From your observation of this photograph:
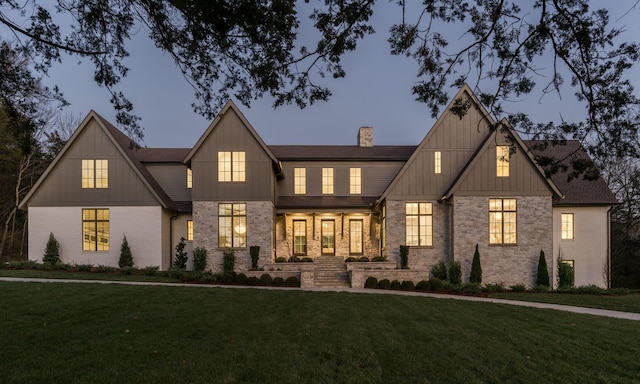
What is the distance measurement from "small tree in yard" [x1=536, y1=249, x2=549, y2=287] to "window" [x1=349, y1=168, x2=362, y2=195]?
9.74 m

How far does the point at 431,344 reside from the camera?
7055 millimetres

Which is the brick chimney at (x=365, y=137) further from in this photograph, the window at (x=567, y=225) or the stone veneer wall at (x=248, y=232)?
the window at (x=567, y=225)

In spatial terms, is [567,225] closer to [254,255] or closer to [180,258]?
[254,255]

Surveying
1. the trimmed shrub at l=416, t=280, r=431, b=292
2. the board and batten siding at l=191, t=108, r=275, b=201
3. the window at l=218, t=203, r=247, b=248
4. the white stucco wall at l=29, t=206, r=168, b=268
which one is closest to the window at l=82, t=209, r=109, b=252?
the white stucco wall at l=29, t=206, r=168, b=268

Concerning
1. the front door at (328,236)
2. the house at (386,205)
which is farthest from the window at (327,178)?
the house at (386,205)

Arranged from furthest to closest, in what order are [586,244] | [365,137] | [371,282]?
1. [365,137]
2. [586,244]
3. [371,282]

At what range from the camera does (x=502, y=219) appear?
60.5 ft

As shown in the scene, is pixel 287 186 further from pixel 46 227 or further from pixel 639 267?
pixel 639 267

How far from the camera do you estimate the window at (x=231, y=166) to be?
62.7ft

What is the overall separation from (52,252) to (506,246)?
72.7 ft

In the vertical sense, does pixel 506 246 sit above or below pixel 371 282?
above

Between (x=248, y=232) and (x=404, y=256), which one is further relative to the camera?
(x=248, y=232)

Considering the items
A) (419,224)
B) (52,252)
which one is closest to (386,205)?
(419,224)

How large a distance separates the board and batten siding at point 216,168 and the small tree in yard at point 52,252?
7.06 meters
